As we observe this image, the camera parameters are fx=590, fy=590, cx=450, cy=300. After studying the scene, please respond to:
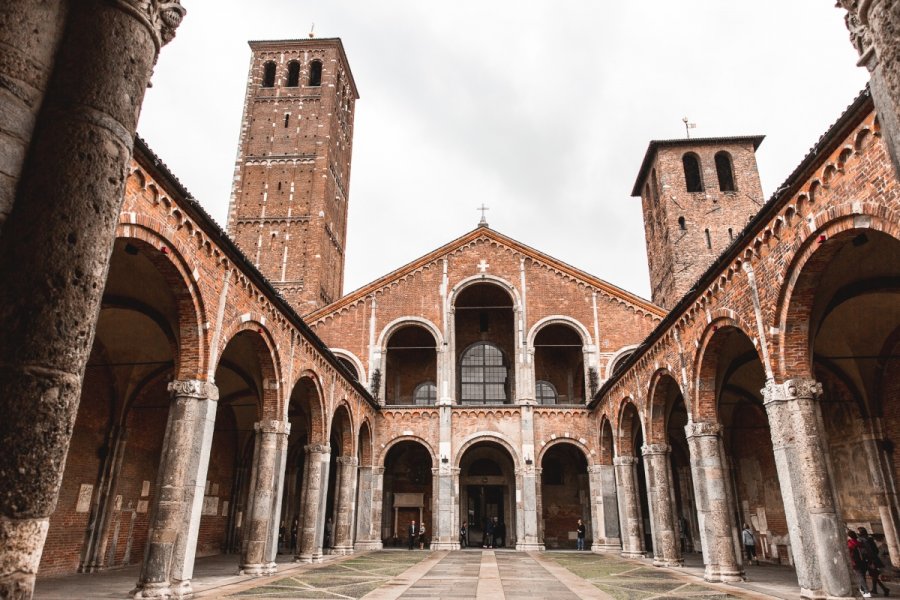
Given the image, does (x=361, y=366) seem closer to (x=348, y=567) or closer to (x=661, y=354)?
(x=348, y=567)

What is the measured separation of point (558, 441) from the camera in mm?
23281

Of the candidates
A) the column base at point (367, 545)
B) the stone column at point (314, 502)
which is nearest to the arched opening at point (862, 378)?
the stone column at point (314, 502)

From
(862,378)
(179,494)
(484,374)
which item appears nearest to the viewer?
(179,494)

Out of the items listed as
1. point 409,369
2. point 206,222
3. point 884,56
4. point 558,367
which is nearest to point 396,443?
point 409,369

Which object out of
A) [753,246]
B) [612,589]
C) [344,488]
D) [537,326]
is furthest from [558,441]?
[753,246]

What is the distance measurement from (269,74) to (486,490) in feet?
95.4

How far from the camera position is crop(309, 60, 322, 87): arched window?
124 ft

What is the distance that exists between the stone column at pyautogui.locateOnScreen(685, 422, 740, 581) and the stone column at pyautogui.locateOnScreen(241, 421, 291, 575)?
929 centimetres

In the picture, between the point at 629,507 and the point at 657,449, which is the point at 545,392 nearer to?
the point at 629,507

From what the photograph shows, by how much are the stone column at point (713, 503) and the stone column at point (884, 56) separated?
1079cm

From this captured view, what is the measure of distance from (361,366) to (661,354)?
1335cm

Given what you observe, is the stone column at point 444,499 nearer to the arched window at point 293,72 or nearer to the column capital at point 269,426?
the column capital at point 269,426

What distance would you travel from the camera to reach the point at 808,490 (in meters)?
8.71

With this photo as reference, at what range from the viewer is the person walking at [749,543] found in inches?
666
